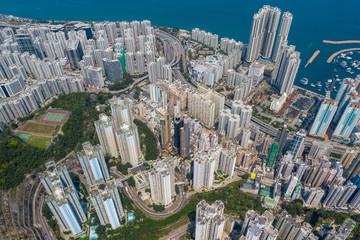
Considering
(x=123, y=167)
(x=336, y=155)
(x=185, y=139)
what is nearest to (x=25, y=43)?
(x=123, y=167)

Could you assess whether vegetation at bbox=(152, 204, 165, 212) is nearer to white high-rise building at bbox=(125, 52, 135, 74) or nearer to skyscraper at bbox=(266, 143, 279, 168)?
skyscraper at bbox=(266, 143, 279, 168)

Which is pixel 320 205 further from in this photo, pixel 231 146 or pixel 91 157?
pixel 91 157

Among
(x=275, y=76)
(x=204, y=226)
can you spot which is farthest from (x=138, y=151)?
(x=275, y=76)

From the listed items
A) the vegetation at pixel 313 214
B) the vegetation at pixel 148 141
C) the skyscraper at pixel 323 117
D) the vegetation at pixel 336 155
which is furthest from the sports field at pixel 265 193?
the vegetation at pixel 148 141

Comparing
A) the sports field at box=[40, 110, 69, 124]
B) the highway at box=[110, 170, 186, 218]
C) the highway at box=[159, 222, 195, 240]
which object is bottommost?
the highway at box=[159, 222, 195, 240]

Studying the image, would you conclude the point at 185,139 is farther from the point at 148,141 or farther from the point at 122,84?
the point at 122,84

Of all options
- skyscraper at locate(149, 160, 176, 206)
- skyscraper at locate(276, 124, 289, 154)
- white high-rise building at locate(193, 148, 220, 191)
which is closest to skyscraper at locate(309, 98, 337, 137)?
skyscraper at locate(276, 124, 289, 154)
